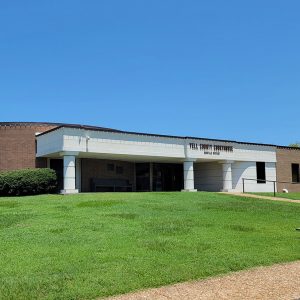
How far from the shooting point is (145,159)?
32750 millimetres

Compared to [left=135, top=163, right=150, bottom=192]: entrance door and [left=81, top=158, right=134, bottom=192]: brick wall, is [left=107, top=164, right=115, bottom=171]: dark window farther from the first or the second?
[left=135, top=163, right=150, bottom=192]: entrance door

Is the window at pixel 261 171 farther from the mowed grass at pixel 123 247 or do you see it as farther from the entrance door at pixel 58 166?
the mowed grass at pixel 123 247

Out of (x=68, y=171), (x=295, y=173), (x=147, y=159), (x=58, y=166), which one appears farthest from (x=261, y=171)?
(x=68, y=171)

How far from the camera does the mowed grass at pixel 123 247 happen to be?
298 inches

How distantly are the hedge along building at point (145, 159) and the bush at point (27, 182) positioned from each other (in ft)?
3.06

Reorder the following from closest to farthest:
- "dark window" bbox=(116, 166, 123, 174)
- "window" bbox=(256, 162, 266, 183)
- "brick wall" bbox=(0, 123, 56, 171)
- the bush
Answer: the bush < "brick wall" bbox=(0, 123, 56, 171) < "dark window" bbox=(116, 166, 123, 174) < "window" bbox=(256, 162, 266, 183)

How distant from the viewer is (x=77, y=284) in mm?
7352

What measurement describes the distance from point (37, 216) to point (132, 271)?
7.13m

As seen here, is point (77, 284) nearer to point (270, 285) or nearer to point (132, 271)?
point (132, 271)

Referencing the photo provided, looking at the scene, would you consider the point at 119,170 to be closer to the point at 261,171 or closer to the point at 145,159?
the point at 145,159

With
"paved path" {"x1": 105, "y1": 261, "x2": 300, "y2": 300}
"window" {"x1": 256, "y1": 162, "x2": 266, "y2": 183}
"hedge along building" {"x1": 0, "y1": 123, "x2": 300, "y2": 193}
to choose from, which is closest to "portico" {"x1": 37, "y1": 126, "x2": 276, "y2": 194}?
"hedge along building" {"x1": 0, "y1": 123, "x2": 300, "y2": 193}

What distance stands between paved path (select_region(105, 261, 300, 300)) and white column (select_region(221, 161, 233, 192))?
2557 centimetres

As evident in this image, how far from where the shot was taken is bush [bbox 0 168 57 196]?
25438 millimetres

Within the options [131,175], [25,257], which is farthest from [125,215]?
[131,175]
